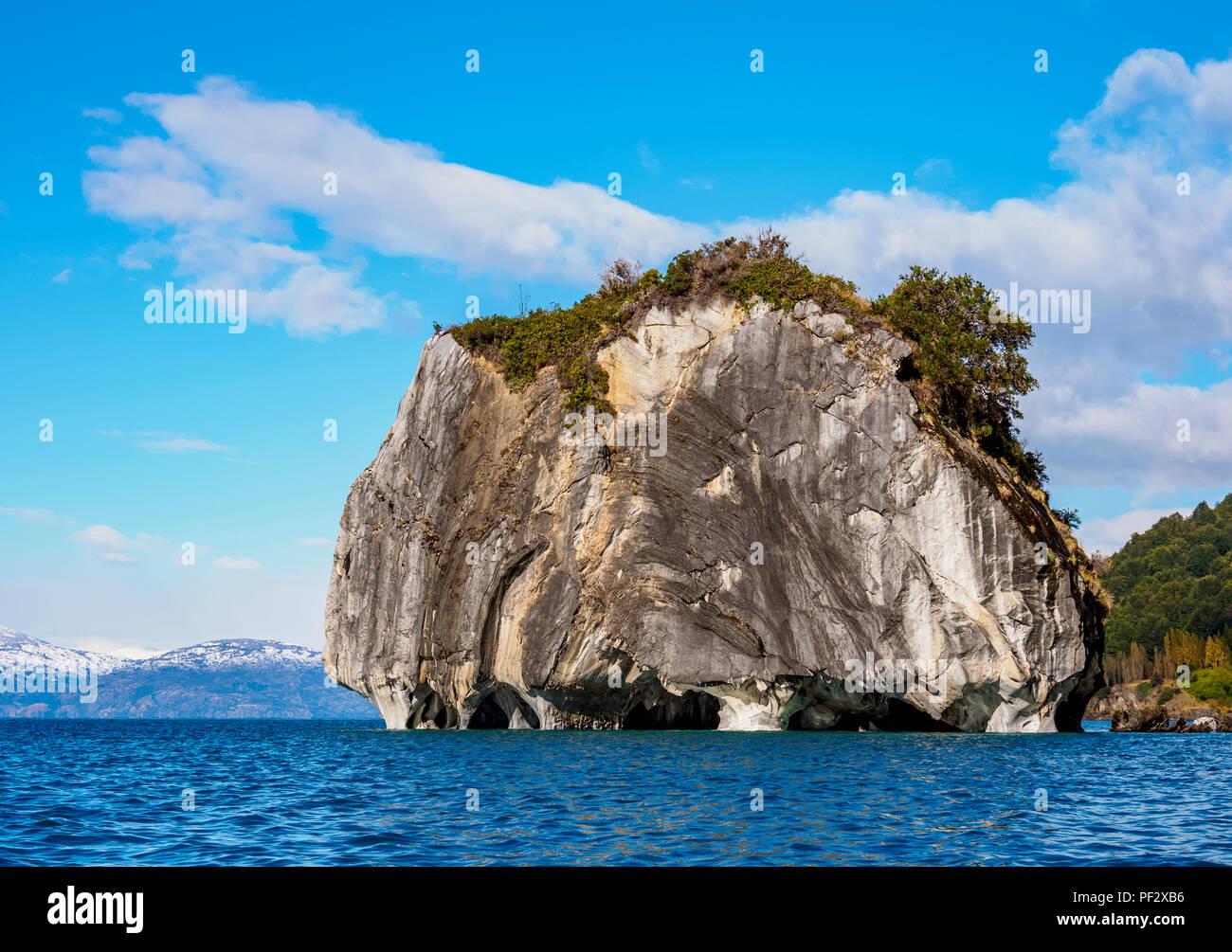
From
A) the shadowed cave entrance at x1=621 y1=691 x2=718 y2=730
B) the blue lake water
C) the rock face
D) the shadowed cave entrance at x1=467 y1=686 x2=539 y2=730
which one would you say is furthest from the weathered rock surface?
the shadowed cave entrance at x1=467 y1=686 x2=539 y2=730

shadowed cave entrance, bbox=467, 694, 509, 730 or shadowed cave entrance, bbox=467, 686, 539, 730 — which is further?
shadowed cave entrance, bbox=467, 694, 509, 730

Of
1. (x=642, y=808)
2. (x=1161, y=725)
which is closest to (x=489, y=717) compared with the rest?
(x=642, y=808)

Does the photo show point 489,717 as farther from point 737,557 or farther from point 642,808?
point 642,808

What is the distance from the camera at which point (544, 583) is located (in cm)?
5206

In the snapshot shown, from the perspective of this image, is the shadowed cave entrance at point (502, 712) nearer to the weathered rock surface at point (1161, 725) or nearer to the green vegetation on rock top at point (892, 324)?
the green vegetation on rock top at point (892, 324)

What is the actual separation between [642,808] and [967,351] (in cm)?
4000

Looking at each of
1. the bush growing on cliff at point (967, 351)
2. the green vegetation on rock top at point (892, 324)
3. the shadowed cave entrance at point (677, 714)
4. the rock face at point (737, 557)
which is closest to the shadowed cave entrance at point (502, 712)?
the rock face at point (737, 557)

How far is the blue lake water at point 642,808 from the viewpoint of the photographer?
15281 mm

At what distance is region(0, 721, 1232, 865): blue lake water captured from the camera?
15.3 meters

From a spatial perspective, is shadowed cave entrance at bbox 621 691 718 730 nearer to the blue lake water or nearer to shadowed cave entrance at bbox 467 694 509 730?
shadowed cave entrance at bbox 467 694 509 730

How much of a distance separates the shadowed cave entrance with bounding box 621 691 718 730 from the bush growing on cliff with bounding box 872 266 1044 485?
20632mm
